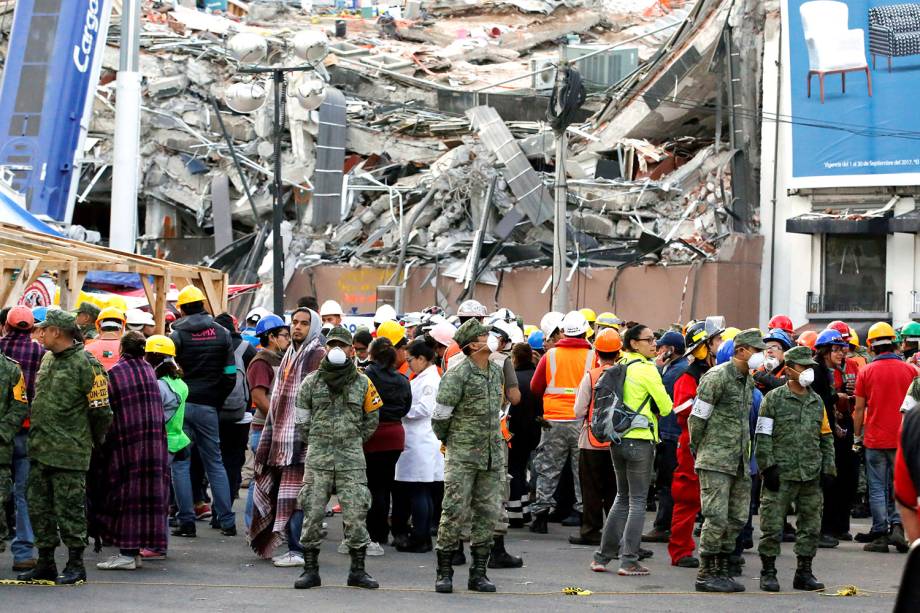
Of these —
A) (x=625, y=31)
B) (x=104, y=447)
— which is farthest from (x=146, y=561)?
(x=625, y=31)

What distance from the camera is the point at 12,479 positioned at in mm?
9602

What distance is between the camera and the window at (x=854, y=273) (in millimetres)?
27562

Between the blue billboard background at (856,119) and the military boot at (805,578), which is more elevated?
the blue billboard background at (856,119)

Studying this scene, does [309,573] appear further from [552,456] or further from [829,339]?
[829,339]

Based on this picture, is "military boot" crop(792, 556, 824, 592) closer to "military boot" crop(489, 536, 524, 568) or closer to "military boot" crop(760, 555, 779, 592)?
"military boot" crop(760, 555, 779, 592)

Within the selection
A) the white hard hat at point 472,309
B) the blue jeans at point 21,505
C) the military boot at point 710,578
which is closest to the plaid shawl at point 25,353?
the blue jeans at point 21,505

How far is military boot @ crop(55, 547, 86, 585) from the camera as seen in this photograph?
910 centimetres

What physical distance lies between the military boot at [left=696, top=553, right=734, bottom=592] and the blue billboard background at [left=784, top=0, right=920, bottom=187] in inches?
759

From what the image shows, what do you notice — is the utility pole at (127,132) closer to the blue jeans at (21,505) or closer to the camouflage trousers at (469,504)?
the blue jeans at (21,505)

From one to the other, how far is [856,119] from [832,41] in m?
1.60

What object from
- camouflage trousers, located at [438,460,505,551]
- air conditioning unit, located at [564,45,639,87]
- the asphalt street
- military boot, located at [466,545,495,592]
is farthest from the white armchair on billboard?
military boot, located at [466,545,495,592]

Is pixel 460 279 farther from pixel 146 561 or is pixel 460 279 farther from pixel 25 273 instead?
pixel 146 561

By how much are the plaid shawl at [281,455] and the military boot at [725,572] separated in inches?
116

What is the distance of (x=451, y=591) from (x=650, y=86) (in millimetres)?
23671
